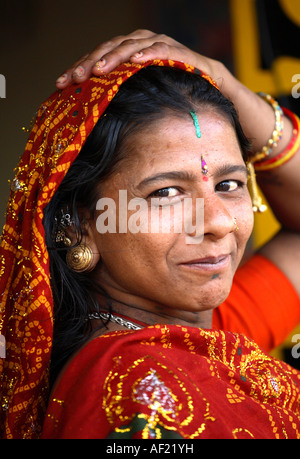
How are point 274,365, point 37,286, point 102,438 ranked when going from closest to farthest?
point 102,438
point 37,286
point 274,365

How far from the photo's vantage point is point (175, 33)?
10.9 ft

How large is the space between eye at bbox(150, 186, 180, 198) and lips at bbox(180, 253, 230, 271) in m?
0.18

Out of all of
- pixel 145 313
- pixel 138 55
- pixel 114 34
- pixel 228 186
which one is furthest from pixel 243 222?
pixel 114 34

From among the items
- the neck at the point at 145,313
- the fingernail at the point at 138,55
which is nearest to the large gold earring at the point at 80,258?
the neck at the point at 145,313

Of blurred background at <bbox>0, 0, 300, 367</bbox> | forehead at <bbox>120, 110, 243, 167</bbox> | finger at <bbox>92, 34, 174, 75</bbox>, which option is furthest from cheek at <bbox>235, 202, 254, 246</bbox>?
blurred background at <bbox>0, 0, 300, 367</bbox>

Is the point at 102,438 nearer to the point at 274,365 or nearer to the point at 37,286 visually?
the point at 37,286

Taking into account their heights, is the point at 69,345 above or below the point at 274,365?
above

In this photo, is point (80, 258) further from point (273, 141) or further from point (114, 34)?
point (114, 34)

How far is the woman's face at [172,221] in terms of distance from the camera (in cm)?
144

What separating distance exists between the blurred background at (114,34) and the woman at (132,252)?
1593 mm

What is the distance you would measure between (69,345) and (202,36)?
2336mm

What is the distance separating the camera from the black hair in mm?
1486
